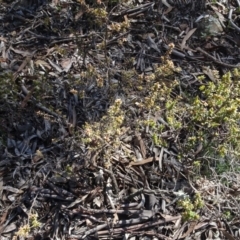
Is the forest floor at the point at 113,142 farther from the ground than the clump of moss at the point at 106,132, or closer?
closer

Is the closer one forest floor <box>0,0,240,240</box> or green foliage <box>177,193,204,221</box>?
green foliage <box>177,193,204,221</box>

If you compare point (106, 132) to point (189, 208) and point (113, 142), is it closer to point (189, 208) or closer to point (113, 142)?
point (113, 142)

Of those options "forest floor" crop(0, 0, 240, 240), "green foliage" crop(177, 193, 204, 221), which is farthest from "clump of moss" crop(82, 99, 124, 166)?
"green foliage" crop(177, 193, 204, 221)

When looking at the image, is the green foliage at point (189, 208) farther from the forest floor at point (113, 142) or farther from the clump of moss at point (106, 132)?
the clump of moss at point (106, 132)

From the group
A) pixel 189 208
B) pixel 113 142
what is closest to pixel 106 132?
pixel 113 142

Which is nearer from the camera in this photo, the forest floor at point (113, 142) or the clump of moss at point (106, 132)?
the clump of moss at point (106, 132)

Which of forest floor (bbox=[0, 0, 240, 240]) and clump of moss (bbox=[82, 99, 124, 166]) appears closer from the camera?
clump of moss (bbox=[82, 99, 124, 166])

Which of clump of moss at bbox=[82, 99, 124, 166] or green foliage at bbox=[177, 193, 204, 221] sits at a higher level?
clump of moss at bbox=[82, 99, 124, 166]

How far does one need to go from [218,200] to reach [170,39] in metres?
1.39

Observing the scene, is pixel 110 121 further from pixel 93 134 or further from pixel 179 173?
pixel 179 173

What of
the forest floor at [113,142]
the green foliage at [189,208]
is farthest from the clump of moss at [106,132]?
the green foliage at [189,208]

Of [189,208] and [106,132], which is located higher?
[106,132]

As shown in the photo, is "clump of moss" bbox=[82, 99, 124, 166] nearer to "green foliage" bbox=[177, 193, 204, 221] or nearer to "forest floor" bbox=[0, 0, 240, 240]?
"forest floor" bbox=[0, 0, 240, 240]

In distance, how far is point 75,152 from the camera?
279 cm
